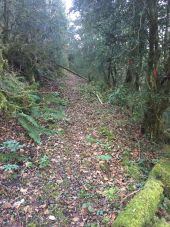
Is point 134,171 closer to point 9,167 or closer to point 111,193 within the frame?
point 111,193

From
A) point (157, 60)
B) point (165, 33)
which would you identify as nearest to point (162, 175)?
point (157, 60)

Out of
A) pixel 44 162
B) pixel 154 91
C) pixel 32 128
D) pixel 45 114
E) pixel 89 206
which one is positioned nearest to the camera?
pixel 89 206

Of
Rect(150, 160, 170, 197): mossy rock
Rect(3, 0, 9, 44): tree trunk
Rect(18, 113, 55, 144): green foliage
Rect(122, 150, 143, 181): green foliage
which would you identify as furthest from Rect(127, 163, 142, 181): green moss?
Rect(3, 0, 9, 44): tree trunk

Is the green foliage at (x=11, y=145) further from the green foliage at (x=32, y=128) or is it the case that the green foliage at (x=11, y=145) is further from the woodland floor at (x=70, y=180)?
the green foliage at (x=32, y=128)

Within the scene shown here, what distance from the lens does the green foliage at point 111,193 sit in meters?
5.23

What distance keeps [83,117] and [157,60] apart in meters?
3.55

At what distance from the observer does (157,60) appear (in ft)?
30.5

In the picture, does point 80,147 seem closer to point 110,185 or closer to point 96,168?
point 96,168

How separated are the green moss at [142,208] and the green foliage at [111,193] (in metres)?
0.50

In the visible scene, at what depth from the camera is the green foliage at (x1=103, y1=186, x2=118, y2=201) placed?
5234mm

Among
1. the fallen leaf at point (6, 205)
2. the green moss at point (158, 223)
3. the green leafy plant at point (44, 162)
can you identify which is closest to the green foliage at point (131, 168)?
the green moss at point (158, 223)

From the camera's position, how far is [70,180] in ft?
19.0

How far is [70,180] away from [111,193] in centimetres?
95

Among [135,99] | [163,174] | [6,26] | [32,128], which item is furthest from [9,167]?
[6,26]
